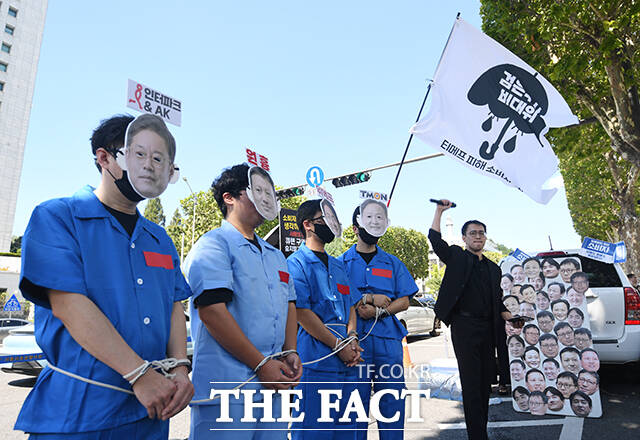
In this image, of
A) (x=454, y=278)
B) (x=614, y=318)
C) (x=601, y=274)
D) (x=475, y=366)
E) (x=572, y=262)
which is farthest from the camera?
(x=601, y=274)

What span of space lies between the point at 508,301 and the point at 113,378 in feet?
15.5

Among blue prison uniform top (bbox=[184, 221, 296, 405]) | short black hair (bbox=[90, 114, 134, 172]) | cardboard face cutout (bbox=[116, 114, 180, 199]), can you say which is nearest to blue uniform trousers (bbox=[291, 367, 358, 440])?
blue prison uniform top (bbox=[184, 221, 296, 405])

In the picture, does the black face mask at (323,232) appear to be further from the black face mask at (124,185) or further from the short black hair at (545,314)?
the short black hair at (545,314)

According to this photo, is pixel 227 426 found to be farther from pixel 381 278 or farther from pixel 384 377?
pixel 381 278

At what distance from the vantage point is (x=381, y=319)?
353cm

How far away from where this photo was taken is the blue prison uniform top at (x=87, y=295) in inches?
54.2

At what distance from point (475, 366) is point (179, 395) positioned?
290cm

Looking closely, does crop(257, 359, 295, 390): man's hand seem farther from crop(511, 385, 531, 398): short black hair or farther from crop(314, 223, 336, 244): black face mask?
crop(511, 385, 531, 398): short black hair

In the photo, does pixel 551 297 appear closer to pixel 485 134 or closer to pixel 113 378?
pixel 485 134

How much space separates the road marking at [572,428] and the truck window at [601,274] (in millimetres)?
1953

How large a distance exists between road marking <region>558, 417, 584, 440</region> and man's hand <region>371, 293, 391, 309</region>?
225 cm

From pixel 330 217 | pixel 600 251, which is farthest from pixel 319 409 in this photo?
pixel 600 251

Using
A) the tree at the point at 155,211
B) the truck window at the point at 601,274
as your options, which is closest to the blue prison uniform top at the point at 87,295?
the truck window at the point at 601,274

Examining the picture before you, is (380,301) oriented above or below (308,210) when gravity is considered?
below
